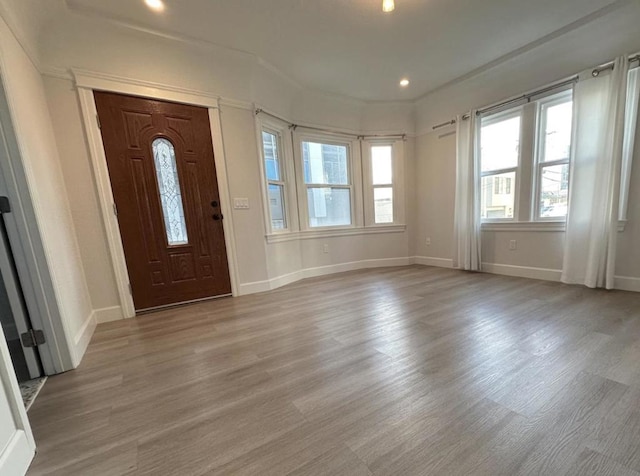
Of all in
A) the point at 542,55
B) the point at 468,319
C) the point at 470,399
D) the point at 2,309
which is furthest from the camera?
the point at 542,55

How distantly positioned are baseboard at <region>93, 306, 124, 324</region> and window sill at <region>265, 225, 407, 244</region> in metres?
1.66

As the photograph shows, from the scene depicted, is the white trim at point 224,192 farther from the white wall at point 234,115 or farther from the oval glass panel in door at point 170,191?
the oval glass panel in door at point 170,191

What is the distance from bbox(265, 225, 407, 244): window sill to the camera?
336cm

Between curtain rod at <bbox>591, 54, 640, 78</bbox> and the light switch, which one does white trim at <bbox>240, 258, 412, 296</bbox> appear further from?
curtain rod at <bbox>591, 54, 640, 78</bbox>

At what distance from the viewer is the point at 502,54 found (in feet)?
9.05

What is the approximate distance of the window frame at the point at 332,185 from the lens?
3582 millimetres

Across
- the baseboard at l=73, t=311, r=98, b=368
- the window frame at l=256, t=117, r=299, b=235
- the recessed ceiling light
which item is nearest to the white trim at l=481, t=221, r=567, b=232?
the window frame at l=256, t=117, r=299, b=235

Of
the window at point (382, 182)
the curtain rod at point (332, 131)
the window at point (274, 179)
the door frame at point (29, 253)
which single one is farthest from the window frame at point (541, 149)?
the door frame at point (29, 253)

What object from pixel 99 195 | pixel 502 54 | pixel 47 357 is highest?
pixel 502 54

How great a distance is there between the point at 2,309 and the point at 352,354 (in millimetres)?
2194

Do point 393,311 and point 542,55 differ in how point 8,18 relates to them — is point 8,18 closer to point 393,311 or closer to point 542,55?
point 393,311

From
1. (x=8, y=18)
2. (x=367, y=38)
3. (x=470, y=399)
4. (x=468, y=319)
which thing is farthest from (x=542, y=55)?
(x=8, y=18)

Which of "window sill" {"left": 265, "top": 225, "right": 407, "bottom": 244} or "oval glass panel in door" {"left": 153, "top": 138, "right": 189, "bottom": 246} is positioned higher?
"oval glass panel in door" {"left": 153, "top": 138, "right": 189, "bottom": 246}

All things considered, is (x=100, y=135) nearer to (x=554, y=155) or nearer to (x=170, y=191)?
(x=170, y=191)
